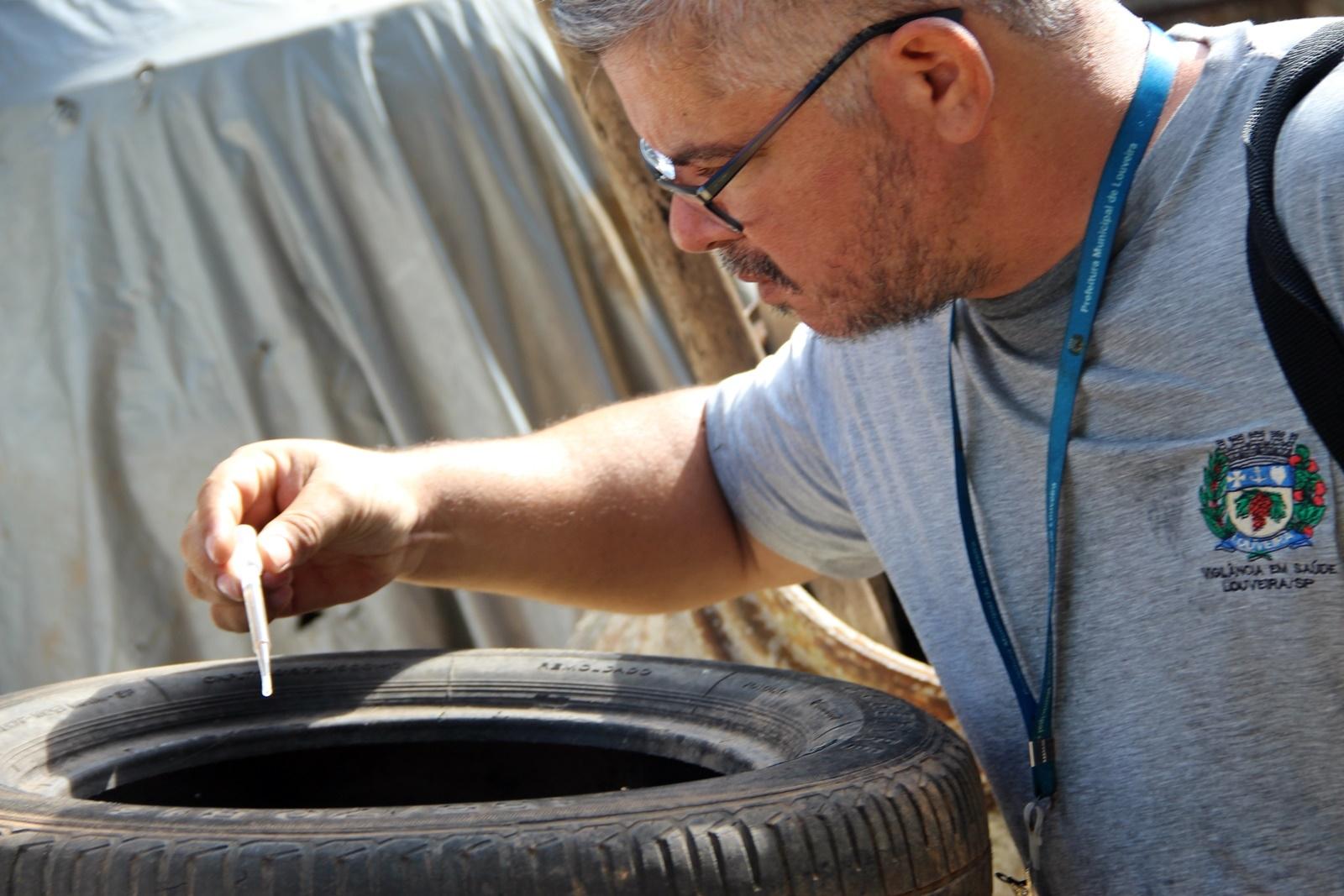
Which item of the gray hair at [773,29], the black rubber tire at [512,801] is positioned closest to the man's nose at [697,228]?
the gray hair at [773,29]

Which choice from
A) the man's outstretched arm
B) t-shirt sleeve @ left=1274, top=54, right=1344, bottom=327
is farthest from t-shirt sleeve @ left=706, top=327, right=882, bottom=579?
t-shirt sleeve @ left=1274, top=54, right=1344, bottom=327

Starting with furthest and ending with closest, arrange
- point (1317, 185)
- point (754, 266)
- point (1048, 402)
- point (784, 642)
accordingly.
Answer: point (784, 642)
point (754, 266)
point (1048, 402)
point (1317, 185)

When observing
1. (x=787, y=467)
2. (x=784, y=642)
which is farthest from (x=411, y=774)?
(x=784, y=642)

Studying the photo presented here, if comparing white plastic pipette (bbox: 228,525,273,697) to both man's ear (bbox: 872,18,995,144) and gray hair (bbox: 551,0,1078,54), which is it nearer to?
gray hair (bbox: 551,0,1078,54)

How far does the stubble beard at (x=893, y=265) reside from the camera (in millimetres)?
1450

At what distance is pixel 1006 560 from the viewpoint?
1.50 metres

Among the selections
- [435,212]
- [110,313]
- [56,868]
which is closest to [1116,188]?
[56,868]

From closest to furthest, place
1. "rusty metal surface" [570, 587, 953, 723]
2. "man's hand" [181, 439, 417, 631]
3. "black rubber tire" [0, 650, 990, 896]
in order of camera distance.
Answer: "black rubber tire" [0, 650, 990, 896], "man's hand" [181, 439, 417, 631], "rusty metal surface" [570, 587, 953, 723]

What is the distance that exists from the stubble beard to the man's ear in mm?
45

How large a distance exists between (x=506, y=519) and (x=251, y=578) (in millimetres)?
453

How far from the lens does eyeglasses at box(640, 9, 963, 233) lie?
1370mm

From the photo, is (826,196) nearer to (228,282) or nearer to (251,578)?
(251,578)

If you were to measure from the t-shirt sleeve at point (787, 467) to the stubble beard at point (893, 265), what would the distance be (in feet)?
0.89

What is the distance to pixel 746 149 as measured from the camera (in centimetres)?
146
